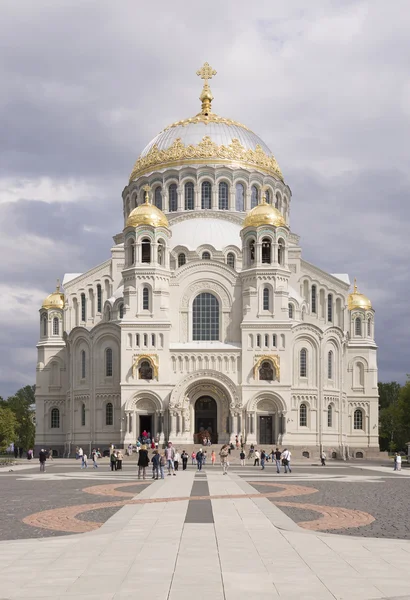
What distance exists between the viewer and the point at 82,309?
80.2 metres

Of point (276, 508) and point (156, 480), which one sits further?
point (156, 480)

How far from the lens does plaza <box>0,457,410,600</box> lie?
11672 millimetres

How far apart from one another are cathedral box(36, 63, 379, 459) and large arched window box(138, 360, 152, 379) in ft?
0.29

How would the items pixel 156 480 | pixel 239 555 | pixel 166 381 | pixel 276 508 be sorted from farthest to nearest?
pixel 166 381
pixel 156 480
pixel 276 508
pixel 239 555

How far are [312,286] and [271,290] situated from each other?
10552 millimetres

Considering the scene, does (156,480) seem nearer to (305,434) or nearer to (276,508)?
(276,508)

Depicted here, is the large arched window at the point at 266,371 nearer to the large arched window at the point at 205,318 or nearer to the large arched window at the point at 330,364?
the large arched window at the point at 205,318

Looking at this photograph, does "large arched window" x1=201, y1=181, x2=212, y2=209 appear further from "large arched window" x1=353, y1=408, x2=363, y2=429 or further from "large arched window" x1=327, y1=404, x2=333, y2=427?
"large arched window" x1=353, y1=408, x2=363, y2=429

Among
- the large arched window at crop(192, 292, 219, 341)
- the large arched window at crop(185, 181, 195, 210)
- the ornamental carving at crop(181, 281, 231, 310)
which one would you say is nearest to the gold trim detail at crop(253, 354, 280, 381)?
the large arched window at crop(192, 292, 219, 341)

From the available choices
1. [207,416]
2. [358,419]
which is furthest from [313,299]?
[207,416]

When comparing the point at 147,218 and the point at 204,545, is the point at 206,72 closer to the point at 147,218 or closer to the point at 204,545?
the point at 147,218

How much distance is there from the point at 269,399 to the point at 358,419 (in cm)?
1459

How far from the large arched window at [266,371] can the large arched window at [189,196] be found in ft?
66.0

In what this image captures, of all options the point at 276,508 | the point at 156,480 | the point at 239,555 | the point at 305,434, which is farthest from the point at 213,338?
the point at 239,555
